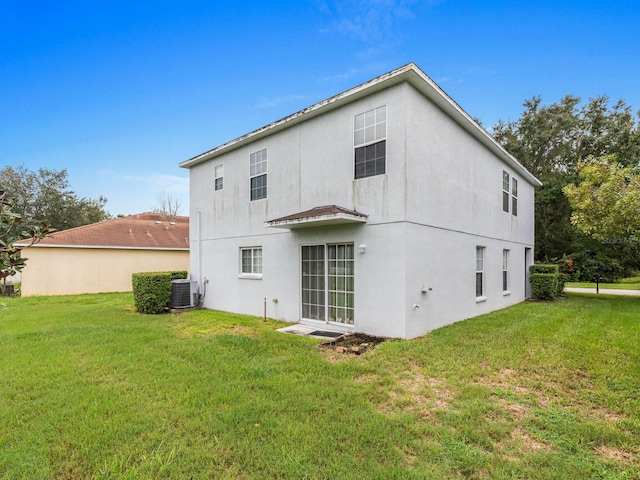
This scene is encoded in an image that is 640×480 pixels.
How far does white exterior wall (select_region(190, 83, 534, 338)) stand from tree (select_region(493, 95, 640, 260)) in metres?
12.6

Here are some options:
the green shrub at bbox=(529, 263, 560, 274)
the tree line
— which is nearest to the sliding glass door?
the green shrub at bbox=(529, 263, 560, 274)

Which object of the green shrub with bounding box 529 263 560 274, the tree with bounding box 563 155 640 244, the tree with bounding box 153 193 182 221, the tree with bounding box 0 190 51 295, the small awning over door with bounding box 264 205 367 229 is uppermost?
the tree with bounding box 153 193 182 221

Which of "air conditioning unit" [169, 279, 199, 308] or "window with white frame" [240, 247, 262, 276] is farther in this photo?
"air conditioning unit" [169, 279, 199, 308]

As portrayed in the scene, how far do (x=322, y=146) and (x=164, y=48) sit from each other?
23.7 feet

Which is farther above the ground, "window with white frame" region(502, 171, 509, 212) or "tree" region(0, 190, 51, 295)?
"window with white frame" region(502, 171, 509, 212)

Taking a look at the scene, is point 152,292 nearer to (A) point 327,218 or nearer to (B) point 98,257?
(A) point 327,218

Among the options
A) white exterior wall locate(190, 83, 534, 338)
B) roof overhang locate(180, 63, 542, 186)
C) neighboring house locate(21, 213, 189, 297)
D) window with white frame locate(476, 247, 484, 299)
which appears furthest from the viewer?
neighboring house locate(21, 213, 189, 297)

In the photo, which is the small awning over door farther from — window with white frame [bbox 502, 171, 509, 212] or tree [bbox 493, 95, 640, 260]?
tree [bbox 493, 95, 640, 260]

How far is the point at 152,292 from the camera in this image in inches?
425

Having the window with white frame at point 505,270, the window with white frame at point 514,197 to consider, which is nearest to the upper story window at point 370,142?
the window with white frame at point 505,270

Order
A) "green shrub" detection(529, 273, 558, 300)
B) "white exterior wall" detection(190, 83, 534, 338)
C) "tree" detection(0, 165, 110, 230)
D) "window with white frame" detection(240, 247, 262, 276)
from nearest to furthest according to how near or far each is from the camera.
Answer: "white exterior wall" detection(190, 83, 534, 338), "window with white frame" detection(240, 247, 262, 276), "green shrub" detection(529, 273, 558, 300), "tree" detection(0, 165, 110, 230)

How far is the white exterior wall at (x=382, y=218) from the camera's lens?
7055 millimetres

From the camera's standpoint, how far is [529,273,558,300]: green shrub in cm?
1331

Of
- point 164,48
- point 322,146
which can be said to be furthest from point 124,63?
point 322,146
